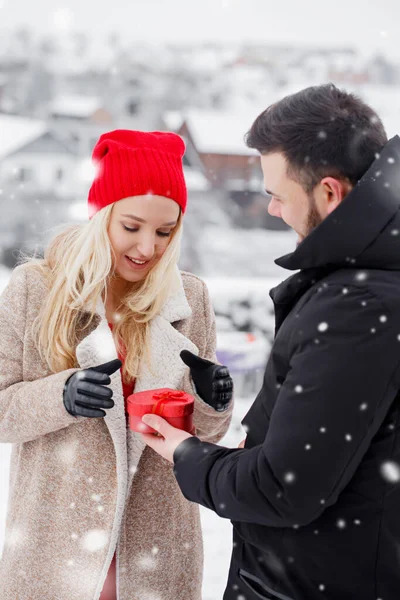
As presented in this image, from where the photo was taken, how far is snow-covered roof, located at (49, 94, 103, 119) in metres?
7.68

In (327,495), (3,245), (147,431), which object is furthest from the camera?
(3,245)

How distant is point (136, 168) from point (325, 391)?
85cm

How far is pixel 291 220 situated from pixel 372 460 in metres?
0.43

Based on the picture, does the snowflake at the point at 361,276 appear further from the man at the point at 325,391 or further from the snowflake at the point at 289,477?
the snowflake at the point at 289,477

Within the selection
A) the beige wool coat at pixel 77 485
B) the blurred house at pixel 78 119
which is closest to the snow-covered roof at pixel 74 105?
the blurred house at pixel 78 119

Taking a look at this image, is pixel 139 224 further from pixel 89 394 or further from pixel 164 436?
pixel 164 436

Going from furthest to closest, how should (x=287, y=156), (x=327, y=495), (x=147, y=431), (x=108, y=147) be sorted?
1. (x=108, y=147)
2. (x=147, y=431)
3. (x=287, y=156)
4. (x=327, y=495)

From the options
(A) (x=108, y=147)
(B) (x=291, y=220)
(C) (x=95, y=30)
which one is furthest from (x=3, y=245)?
(B) (x=291, y=220)

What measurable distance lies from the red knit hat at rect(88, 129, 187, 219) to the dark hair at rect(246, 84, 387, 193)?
19.7 inches

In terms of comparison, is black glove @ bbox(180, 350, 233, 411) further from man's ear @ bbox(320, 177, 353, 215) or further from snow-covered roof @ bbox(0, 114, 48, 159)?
snow-covered roof @ bbox(0, 114, 48, 159)

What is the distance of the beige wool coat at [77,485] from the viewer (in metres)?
1.50

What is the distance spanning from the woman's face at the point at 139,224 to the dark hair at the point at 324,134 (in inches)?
20.1

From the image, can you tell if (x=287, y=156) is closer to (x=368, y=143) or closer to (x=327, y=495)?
(x=368, y=143)

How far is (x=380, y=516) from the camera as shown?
103 centimetres
